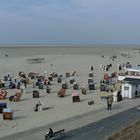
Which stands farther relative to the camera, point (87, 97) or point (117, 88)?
point (117, 88)

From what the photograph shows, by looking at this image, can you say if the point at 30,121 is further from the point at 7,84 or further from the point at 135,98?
the point at 7,84

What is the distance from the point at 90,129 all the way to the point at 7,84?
677 inches

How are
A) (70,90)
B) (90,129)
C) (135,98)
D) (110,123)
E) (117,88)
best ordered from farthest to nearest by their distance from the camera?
(70,90) → (117,88) → (135,98) → (110,123) → (90,129)

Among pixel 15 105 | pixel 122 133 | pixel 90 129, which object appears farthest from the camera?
pixel 15 105

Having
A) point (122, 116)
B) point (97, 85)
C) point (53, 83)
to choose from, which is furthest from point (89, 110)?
point (53, 83)

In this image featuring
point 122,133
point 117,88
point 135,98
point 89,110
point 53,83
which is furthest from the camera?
point 53,83

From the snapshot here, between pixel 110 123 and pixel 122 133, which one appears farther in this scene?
pixel 110 123

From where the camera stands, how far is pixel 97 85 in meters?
33.9

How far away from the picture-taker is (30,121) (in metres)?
19.6

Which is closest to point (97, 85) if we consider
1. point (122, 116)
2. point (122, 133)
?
point (122, 116)

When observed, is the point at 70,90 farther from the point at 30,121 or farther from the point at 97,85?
the point at 30,121

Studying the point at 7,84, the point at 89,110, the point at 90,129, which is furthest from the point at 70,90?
the point at 90,129

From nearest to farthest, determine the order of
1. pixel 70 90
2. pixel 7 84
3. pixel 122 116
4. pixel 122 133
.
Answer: pixel 122 133, pixel 122 116, pixel 70 90, pixel 7 84

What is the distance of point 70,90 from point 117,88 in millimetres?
4090
